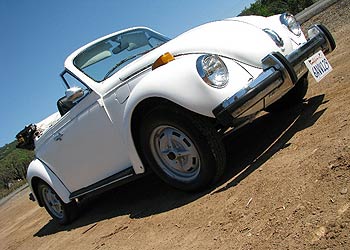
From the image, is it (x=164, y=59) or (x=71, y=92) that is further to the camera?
(x=71, y=92)

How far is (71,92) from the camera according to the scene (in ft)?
14.4

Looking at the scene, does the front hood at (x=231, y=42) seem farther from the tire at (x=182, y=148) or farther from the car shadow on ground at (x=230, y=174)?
the car shadow on ground at (x=230, y=174)

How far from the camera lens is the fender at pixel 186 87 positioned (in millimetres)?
3330

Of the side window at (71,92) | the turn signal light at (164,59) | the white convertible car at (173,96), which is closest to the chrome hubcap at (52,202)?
the white convertible car at (173,96)

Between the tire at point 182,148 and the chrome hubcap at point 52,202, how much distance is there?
7.42 feet

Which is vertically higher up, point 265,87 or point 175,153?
point 265,87

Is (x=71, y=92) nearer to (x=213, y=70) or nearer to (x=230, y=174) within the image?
(x=213, y=70)

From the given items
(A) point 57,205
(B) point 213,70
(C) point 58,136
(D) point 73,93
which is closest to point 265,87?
(B) point 213,70

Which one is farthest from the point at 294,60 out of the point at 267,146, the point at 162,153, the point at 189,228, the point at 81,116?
the point at 81,116

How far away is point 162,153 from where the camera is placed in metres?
3.85

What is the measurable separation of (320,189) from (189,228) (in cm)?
106

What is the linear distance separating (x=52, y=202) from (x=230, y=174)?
3.11 metres

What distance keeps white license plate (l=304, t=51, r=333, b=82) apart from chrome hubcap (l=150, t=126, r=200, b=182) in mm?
1405

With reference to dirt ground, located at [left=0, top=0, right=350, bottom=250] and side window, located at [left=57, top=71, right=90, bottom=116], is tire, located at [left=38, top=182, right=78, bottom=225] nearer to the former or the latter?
dirt ground, located at [left=0, top=0, right=350, bottom=250]
